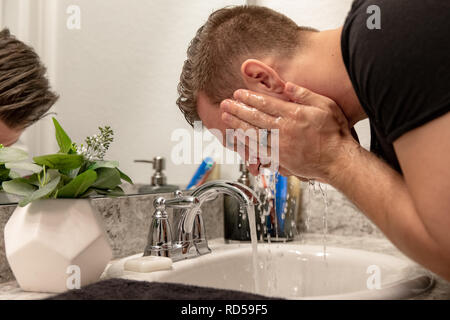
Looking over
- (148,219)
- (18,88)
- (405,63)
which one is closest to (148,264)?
(148,219)

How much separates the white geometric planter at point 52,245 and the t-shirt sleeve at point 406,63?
47cm

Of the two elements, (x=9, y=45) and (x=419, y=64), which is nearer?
Result: (x=419, y=64)

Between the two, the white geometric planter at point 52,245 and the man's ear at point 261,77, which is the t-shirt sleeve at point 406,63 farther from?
the white geometric planter at point 52,245

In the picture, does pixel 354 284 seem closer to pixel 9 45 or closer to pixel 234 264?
pixel 234 264

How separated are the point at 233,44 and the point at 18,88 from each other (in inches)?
15.7

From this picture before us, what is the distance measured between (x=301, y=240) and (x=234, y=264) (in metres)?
0.28

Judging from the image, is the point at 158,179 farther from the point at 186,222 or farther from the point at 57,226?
the point at 57,226

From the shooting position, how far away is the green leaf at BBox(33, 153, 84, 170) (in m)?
0.79

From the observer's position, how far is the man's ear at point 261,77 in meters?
0.85

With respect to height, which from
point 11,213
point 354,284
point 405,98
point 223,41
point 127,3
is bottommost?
point 354,284

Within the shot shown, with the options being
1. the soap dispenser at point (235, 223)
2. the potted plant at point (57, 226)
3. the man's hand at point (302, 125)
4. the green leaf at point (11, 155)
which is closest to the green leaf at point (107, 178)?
the potted plant at point (57, 226)

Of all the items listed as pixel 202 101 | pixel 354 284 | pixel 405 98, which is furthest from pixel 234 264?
pixel 405 98

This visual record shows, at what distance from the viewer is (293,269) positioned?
1178 mm
